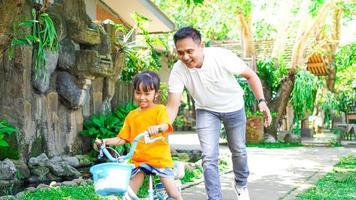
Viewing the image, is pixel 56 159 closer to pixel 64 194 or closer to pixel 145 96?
pixel 64 194

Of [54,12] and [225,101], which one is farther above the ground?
[54,12]

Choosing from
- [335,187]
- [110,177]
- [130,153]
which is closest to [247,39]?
[335,187]

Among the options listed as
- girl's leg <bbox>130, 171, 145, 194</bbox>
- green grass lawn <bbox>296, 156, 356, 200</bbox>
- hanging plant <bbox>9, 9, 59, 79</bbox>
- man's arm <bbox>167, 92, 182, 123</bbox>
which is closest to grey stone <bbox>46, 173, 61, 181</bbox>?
hanging plant <bbox>9, 9, 59, 79</bbox>

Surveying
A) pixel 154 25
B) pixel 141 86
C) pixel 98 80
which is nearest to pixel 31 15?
pixel 98 80

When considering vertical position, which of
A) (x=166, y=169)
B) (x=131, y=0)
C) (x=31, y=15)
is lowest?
(x=166, y=169)

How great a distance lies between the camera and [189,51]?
4.23 meters

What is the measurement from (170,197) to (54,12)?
6105 millimetres

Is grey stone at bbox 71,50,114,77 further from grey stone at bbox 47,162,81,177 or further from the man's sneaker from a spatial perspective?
the man's sneaker

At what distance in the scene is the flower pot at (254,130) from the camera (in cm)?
1462

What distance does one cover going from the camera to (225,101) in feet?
15.4

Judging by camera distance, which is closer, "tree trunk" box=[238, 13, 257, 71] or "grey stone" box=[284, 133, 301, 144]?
"grey stone" box=[284, 133, 301, 144]

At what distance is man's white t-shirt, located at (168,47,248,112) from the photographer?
448cm

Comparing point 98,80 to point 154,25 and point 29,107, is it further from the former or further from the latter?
point 154,25

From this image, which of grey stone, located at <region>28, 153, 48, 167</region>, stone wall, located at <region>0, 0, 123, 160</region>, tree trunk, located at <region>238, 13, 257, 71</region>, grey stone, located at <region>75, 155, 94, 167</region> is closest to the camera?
grey stone, located at <region>28, 153, 48, 167</region>
